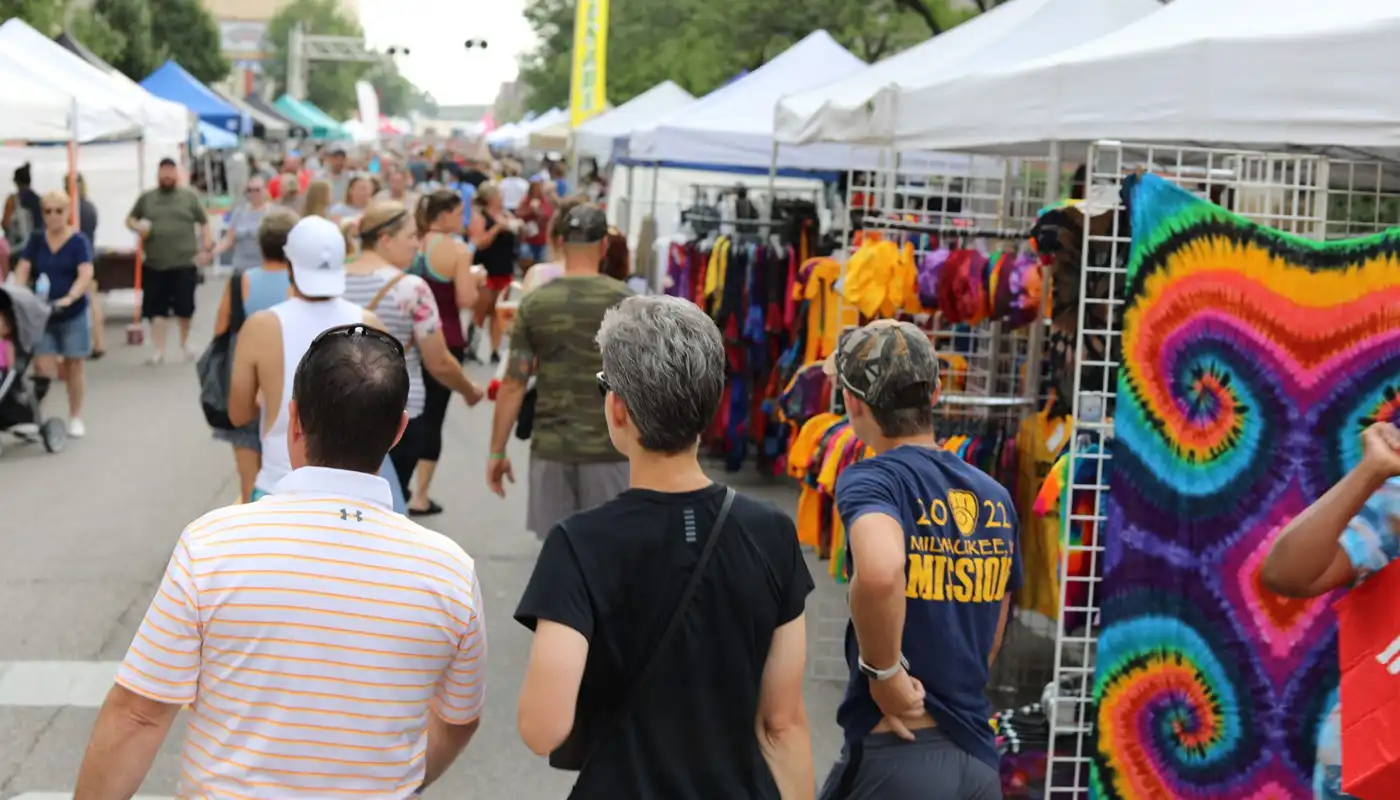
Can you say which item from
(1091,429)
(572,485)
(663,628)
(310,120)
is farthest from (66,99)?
(310,120)

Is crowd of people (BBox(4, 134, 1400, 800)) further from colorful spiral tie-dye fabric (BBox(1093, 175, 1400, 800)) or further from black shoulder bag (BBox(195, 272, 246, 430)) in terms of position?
black shoulder bag (BBox(195, 272, 246, 430))

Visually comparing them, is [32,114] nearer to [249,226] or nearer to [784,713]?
[249,226]

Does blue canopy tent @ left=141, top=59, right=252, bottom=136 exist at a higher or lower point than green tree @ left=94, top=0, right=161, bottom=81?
lower

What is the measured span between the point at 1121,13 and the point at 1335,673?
17.5 feet

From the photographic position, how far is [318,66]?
145 m

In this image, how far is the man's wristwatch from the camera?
356cm

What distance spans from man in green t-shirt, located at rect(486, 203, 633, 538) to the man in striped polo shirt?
144 inches

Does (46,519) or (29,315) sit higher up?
(29,315)

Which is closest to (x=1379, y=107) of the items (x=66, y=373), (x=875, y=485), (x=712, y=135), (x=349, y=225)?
(x=875, y=485)

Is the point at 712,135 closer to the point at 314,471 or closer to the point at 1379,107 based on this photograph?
the point at 1379,107

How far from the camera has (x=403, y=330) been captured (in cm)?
721

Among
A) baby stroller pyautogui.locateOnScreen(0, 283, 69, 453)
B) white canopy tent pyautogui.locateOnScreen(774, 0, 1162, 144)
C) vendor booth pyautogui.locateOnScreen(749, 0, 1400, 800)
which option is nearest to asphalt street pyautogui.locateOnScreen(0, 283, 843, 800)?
baby stroller pyautogui.locateOnScreen(0, 283, 69, 453)

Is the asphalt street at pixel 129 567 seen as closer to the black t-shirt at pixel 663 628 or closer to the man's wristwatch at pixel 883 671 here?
the man's wristwatch at pixel 883 671

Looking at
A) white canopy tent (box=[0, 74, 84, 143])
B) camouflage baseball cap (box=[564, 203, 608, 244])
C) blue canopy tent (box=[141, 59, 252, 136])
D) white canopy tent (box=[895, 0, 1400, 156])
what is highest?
blue canopy tent (box=[141, 59, 252, 136])
